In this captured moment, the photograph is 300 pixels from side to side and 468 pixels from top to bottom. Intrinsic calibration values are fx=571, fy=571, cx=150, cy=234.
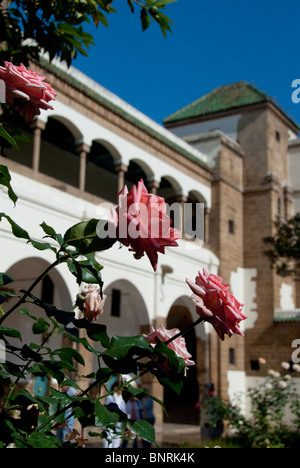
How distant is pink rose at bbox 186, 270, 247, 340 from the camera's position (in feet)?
4.83

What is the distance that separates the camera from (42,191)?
38.2 feet

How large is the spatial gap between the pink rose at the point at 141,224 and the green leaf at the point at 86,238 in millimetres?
95

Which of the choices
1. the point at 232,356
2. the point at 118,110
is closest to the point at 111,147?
the point at 118,110

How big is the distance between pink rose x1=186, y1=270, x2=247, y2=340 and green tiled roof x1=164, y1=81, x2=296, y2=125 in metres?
19.9

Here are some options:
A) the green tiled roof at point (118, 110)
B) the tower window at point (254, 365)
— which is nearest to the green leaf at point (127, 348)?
the green tiled roof at point (118, 110)

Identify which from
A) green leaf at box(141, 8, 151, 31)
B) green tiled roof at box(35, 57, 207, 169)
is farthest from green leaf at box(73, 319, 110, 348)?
green tiled roof at box(35, 57, 207, 169)

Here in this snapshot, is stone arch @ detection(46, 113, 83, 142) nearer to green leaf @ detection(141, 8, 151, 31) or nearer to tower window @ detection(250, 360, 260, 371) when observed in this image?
tower window @ detection(250, 360, 260, 371)

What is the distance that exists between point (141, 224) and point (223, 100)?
2142cm

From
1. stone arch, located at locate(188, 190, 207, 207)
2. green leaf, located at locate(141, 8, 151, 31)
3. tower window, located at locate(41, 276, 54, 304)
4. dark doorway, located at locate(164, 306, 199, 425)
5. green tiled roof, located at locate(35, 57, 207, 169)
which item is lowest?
dark doorway, located at locate(164, 306, 199, 425)

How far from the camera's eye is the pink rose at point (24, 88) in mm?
1697

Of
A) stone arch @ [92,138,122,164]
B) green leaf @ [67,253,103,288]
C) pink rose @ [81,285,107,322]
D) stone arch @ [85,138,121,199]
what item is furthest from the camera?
stone arch @ [85,138,121,199]

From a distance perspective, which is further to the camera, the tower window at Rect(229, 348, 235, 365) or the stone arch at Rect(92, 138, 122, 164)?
the tower window at Rect(229, 348, 235, 365)
